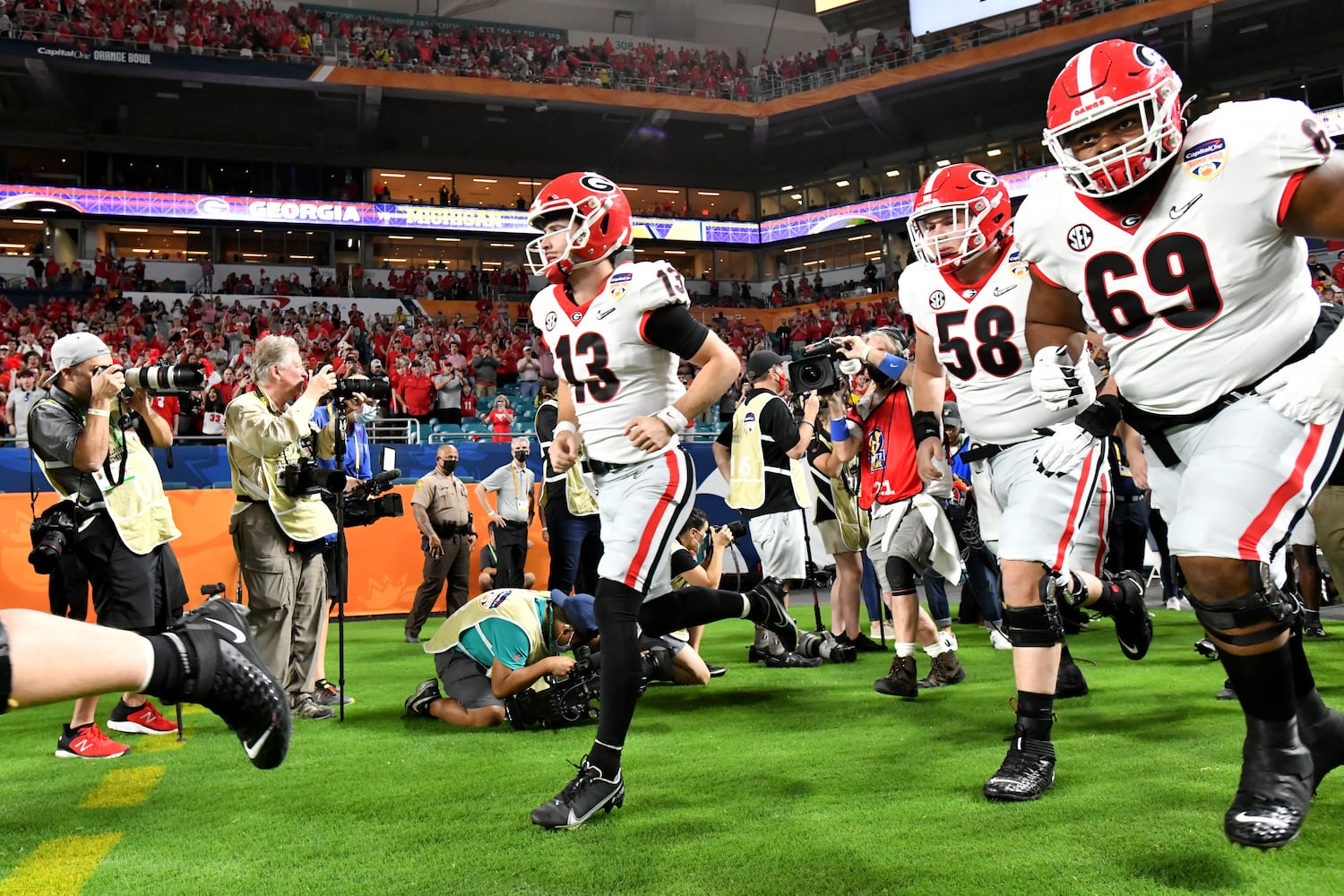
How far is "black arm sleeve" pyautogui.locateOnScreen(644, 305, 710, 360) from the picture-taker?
352 centimetres

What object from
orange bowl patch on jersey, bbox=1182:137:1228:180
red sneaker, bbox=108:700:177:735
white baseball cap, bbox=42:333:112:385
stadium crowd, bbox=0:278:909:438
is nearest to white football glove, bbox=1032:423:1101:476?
orange bowl patch on jersey, bbox=1182:137:1228:180

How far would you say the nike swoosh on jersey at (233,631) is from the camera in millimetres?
2636

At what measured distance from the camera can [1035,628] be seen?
12.0 feet

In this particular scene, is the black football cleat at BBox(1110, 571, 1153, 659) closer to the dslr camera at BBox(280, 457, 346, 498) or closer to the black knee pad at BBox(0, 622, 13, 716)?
the dslr camera at BBox(280, 457, 346, 498)

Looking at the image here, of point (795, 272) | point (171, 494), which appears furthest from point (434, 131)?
point (171, 494)

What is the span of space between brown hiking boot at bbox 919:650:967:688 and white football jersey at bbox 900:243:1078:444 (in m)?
2.02

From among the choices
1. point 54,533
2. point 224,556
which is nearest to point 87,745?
point 54,533

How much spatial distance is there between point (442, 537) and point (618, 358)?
6408mm

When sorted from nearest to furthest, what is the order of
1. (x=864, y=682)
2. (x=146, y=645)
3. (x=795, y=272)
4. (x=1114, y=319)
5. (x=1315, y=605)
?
(x=146, y=645)
(x=1114, y=319)
(x=864, y=682)
(x=1315, y=605)
(x=795, y=272)

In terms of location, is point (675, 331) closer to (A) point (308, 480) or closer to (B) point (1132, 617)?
(B) point (1132, 617)

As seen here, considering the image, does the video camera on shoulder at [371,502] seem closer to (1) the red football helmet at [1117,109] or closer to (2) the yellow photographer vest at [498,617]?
(2) the yellow photographer vest at [498,617]

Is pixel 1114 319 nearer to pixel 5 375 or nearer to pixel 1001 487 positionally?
pixel 1001 487

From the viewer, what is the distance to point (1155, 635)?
745 centimetres

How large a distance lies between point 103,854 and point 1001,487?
3.39 metres
